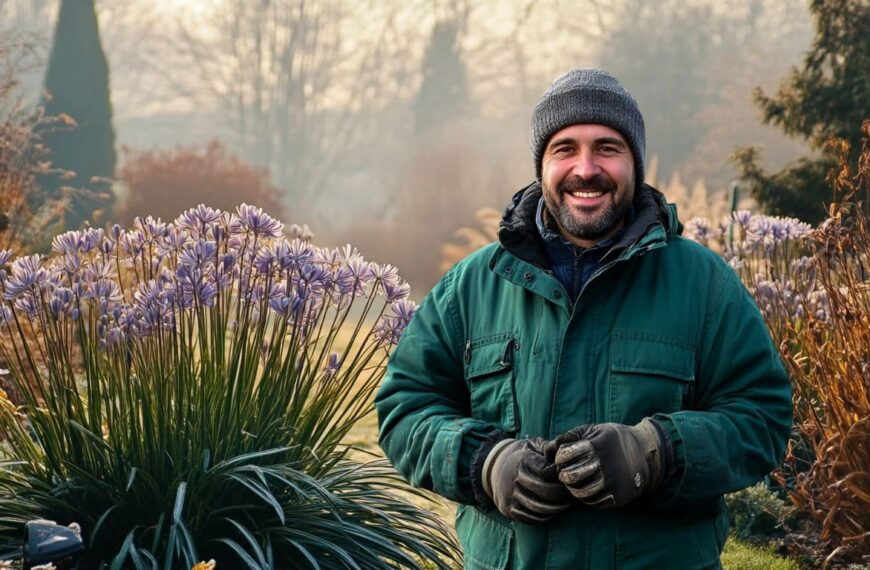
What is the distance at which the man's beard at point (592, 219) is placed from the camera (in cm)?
241

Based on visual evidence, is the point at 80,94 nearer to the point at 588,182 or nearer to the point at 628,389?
the point at 588,182

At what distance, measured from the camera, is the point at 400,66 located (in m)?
41.9

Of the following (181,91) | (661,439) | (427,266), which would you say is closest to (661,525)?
(661,439)

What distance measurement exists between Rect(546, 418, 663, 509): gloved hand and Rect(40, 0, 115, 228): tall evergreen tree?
22248mm

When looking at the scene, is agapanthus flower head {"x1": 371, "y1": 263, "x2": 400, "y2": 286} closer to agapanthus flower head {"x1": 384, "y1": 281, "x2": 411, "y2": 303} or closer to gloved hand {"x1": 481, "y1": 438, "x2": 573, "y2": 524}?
agapanthus flower head {"x1": 384, "y1": 281, "x2": 411, "y2": 303}

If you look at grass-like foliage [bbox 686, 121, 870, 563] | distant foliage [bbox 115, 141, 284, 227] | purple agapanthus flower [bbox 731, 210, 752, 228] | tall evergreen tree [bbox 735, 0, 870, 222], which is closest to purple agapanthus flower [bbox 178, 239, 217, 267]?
grass-like foliage [bbox 686, 121, 870, 563]

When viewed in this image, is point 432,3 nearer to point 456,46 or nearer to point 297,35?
point 456,46

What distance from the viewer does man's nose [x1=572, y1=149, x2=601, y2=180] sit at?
2.41 meters

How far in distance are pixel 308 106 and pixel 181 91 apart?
5.11 m

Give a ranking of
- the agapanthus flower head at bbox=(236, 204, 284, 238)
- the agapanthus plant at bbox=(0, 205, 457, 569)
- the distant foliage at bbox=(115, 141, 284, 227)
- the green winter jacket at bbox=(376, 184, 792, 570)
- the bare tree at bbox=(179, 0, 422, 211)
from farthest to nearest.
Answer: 1. the bare tree at bbox=(179, 0, 422, 211)
2. the distant foliage at bbox=(115, 141, 284, 227)
3. the agapanthus flower head at bbox=(236, 204, 284, 238)
4. the agapanthus plant at bbox=(0, 205, 457, 569)
5. the green winter jacket at bbox=(376, 184, 792, 570)

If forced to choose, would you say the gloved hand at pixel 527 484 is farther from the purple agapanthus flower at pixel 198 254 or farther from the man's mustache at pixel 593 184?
the purple agapanthus flower at pixel 198 254

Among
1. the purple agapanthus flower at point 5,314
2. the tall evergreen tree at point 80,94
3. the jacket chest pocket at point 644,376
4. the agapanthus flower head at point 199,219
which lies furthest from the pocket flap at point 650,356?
the tall evergreen tree at point 80,94

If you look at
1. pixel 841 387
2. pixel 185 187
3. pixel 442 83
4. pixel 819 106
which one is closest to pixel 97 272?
pixel 841 387

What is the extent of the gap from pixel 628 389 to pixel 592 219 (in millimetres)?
389
